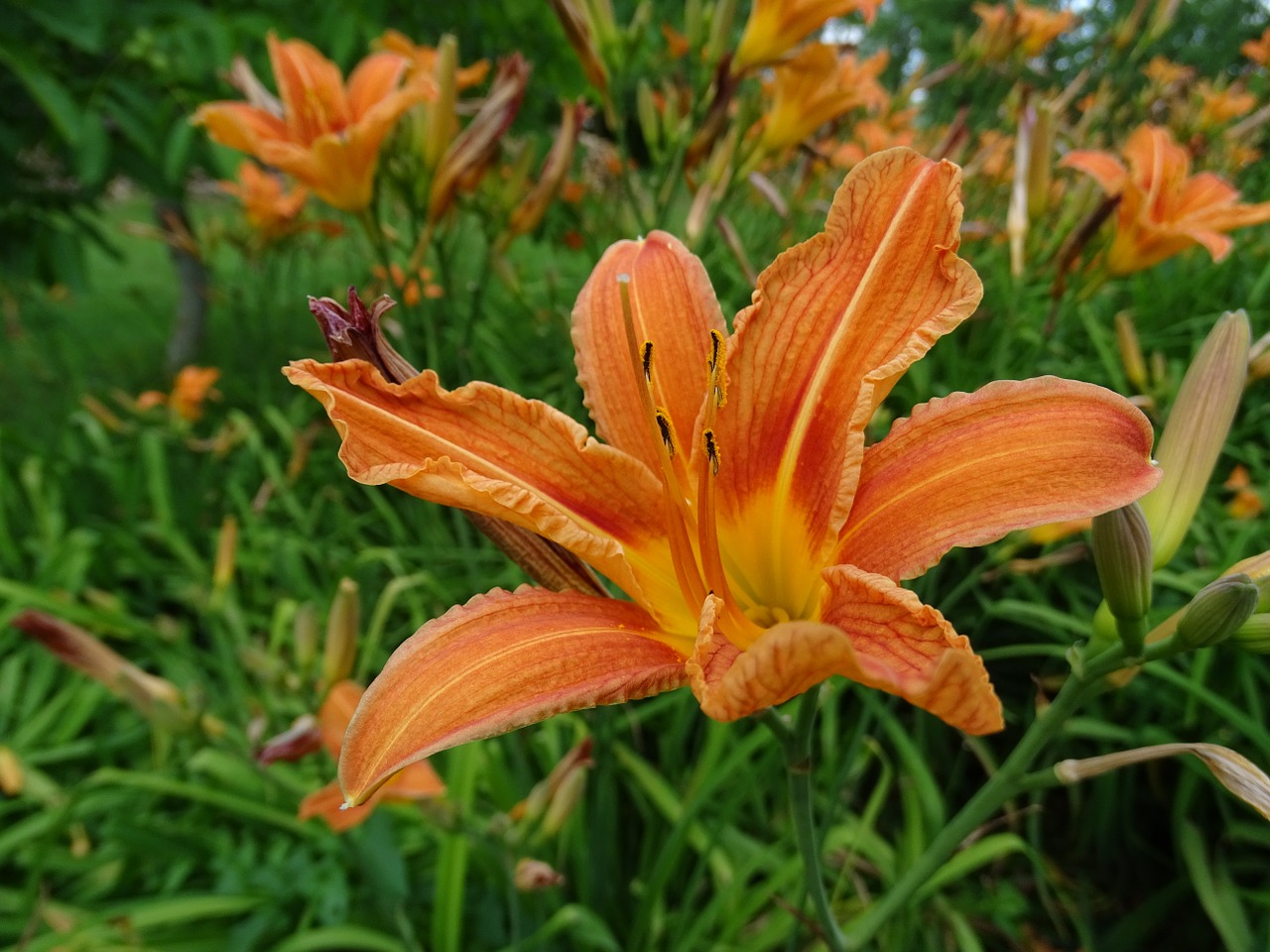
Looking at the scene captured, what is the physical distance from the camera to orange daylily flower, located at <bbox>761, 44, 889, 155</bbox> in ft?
4.52

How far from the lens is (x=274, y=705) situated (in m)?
1.78

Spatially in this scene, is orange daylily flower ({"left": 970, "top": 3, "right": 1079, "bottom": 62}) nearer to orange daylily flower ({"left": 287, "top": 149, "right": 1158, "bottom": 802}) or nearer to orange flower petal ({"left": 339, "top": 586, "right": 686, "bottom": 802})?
orange daylily flower ({"left": 287, "top": 149, "right": 1158, "bottom": 802})

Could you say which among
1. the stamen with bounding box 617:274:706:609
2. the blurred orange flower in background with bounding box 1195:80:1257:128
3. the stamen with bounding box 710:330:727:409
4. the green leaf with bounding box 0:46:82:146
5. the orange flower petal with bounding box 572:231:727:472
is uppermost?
the green leaf with bounding box 0:46:82:146

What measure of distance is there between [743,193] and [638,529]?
160 cm

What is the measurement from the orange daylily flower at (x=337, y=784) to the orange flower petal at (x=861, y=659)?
2.16 feet

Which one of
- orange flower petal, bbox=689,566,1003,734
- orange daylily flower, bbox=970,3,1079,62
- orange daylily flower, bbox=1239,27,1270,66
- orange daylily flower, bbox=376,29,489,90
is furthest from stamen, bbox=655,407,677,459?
orange daylily flower, bbox=1239,27,1270,66

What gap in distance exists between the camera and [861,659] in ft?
1.40

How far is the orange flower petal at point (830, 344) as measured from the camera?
601 millimetres

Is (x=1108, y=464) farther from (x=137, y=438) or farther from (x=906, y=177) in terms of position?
(x=137, y=438)

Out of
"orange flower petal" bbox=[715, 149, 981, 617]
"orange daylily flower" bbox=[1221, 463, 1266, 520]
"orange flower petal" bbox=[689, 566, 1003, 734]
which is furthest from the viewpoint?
"orange daylily flower" bbox=[1221, 463, 1266, 520]

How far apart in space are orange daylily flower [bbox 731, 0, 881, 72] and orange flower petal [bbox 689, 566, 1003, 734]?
3.61 feet

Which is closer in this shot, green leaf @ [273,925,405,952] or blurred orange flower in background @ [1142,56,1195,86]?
green leaf @ [273,925,405,952]

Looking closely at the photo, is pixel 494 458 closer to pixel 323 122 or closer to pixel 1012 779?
pixel 1012 779

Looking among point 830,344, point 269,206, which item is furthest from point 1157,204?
point 269,206
